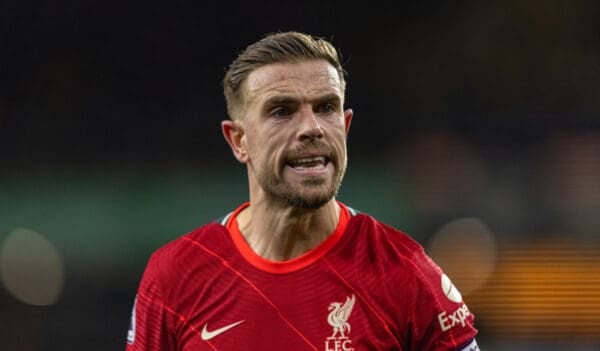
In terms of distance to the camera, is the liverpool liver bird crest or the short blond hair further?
the short blond hair

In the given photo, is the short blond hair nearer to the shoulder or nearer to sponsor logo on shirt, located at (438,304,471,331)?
the shoulder

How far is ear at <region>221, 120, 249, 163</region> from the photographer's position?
2.56m

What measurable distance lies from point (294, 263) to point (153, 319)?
417 mm

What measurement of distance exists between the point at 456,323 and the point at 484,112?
12.4ft

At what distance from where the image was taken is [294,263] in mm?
2451

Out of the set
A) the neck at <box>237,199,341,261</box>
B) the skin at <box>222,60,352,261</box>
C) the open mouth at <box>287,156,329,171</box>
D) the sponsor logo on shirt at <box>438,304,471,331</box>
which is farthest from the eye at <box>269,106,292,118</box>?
the sponsor logo on shirt at <box>438,304,471,331</box>

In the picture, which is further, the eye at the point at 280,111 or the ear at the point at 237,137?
the ear at the point at 237,137

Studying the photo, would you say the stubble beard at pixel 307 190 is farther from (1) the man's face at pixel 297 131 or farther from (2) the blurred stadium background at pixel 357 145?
(2) the blurred stadium background at pixel 357 145

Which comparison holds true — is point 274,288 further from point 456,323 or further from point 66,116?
point 66,116

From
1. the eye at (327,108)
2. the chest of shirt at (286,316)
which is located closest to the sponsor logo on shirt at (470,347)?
the chest of shirt at (286,316)

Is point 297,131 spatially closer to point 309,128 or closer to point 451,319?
point 309,128

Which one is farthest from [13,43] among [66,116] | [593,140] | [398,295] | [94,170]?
[398,295]

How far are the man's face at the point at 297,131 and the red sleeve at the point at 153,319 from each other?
0.41 m

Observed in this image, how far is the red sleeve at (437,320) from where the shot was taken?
7.52 feet
